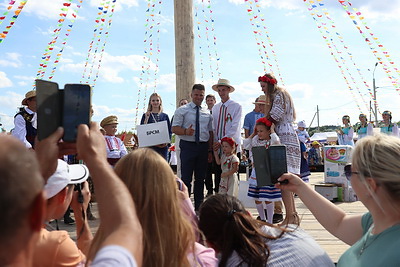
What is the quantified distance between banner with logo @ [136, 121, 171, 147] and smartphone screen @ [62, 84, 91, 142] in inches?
184

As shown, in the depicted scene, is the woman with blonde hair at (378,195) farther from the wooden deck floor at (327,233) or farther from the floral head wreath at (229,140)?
the floral head wreath at (229,140)

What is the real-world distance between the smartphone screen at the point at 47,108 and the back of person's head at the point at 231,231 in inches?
40.4

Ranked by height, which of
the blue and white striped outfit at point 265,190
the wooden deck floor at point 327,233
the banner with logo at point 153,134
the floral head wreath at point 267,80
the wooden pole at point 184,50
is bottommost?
the wooden deck floor at point 327,233

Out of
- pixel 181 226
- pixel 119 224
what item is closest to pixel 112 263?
pixel 119 224

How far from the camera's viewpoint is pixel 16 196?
75 cm

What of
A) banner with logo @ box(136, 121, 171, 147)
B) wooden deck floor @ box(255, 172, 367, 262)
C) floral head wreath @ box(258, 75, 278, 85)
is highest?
floral head wreath @ box(258, 75, 278, 85)

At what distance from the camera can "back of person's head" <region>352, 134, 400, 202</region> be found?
178 cm

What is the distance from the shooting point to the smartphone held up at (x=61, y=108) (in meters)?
1.29

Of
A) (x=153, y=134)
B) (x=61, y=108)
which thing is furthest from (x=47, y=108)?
(x=153, y=134)

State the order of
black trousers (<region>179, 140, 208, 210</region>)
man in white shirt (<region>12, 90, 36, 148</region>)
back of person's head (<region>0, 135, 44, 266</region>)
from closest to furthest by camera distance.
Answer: back of person's head (<region>0, 135, 44, 266</region>) < man in white shirt (<region>12, 90, 36, 148</region>) < black trousers (<region>179, 140, 208, 210</region>)

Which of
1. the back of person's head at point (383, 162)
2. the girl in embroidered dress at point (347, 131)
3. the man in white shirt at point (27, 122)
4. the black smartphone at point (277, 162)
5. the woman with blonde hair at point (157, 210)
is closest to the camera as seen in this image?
the woman with blonde hair at point (157, 210)

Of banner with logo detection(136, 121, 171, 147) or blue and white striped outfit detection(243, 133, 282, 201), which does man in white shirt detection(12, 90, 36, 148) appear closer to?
banner with logo detection(136, 121, 171, 147)

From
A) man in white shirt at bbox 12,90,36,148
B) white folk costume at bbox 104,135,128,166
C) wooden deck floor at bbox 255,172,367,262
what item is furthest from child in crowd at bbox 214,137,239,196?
man in white shirt at bbox 12,90,36,148

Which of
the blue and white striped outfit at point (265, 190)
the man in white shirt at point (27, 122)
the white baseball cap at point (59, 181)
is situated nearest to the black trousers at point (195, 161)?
the blue and white striped outfit at point (265, 190)
